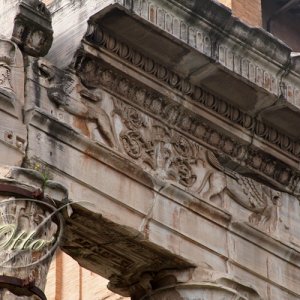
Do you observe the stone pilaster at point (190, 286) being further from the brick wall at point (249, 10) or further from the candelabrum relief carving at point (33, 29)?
the brick wall at point (249, 10)

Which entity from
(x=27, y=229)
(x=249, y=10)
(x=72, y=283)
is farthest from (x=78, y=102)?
(x=249, y=10)

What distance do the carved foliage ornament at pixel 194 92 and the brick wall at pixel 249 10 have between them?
427 centimetres

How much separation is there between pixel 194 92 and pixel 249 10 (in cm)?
523

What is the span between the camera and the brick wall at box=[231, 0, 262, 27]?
74.9 ft

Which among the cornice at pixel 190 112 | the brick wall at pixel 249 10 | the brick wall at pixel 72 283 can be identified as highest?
the brick wall at pixel 249 10

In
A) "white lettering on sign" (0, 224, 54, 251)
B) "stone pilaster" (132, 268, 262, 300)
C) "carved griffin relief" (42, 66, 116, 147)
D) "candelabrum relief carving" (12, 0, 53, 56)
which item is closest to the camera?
"white lettering on sign" (0, 224, 54, 251)

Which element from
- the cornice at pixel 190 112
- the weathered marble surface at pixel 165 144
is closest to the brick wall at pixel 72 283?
the cornice at pixel 190 112

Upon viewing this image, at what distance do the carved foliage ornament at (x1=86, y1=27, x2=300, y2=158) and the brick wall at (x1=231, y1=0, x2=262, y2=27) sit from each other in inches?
168

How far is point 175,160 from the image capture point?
17734 millimetres

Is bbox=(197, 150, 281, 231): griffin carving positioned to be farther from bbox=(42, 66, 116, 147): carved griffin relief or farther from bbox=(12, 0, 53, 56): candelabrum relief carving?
bbox=(12, 0, 53, 56): candelabrum relief carving

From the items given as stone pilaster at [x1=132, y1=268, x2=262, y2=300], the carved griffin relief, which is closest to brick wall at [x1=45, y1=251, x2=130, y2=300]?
stone pilaster at [x1=132, y1=268, x2=262, y2=300]

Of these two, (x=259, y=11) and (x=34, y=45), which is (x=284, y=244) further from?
(x=259, y=11)

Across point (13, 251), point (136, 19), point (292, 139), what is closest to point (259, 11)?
point (292, 139)

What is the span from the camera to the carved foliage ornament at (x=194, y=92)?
17312 mm
